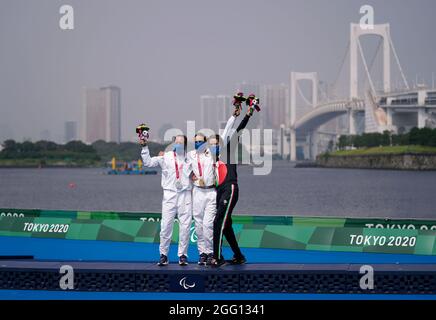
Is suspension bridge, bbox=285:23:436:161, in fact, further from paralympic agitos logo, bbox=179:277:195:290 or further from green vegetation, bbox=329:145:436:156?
paralympic agitos logo, bbox=179:277:195:290

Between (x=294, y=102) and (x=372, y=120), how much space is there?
Result: 20918 millimetres

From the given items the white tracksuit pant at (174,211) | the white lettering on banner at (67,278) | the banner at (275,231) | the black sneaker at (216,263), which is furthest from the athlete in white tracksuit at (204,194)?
the banner at (275,231)

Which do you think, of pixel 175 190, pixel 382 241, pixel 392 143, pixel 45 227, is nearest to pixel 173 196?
pixel 175 190

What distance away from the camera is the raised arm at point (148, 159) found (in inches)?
421

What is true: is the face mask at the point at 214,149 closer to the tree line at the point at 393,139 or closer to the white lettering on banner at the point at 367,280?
the white lettering on banner at the point at 367,280

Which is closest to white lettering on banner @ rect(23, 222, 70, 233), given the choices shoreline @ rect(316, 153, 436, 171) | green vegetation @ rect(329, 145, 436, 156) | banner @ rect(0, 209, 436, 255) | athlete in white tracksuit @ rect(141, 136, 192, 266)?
banner @ rect(0, 209, 436, 255)

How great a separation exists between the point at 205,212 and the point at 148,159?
1.01m

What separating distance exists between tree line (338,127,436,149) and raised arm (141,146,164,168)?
296 feet

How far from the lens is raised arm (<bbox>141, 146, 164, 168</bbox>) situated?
421 inches

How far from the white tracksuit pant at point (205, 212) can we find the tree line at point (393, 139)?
296 feet

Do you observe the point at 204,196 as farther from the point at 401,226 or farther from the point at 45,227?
the point at 45,227

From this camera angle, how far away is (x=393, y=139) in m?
108

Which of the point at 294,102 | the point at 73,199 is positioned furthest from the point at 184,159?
the point at 294,102
